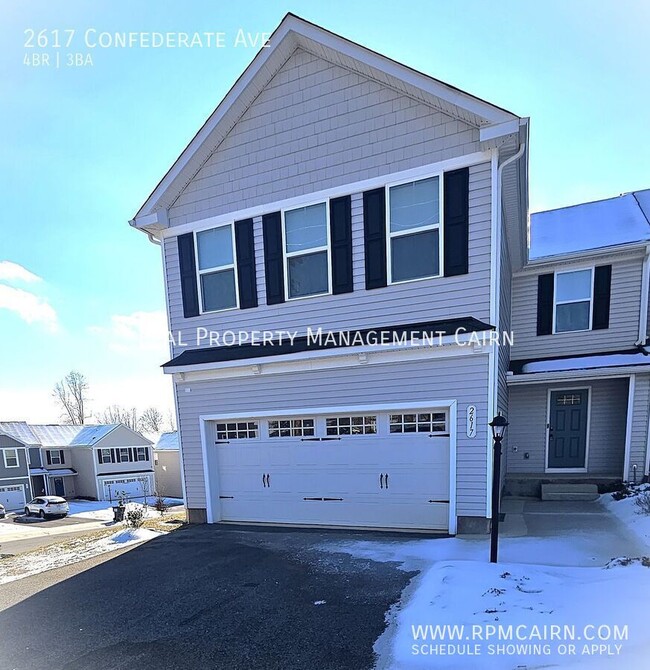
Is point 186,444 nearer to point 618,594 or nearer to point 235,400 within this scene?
point 235,400

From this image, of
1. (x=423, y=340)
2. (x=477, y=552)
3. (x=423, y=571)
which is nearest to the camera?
(x=423, y=571)

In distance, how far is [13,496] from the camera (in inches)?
1073

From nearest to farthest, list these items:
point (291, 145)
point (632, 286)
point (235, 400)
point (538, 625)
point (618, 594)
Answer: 1. point (538, 625)
2. point (618, 594)
3. point (291, 145)
4. point (235, 400)
5. point (632, 286)

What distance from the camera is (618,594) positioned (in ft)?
9.62

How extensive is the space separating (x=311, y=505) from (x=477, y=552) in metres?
2.86

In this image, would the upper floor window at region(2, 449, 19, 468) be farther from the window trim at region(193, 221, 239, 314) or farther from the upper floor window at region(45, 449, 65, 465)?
the window trim at region(193, 221, 239, 314)

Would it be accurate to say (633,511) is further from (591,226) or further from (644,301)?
(591,226)

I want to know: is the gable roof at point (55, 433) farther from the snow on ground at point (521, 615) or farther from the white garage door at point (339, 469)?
the snow on ground at point (521, 615)

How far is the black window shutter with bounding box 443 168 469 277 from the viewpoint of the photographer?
526 cm

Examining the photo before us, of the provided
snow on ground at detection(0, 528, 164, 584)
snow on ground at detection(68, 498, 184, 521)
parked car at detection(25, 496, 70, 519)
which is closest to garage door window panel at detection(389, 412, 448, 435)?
snow on ground at detection(0, 528, 164, 584)

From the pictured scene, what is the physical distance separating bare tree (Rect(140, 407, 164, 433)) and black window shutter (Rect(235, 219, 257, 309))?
7253 centimetres

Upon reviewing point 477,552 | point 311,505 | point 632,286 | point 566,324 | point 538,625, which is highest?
point 632,286

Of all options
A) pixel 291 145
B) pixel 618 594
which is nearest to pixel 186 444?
pixel 291 145

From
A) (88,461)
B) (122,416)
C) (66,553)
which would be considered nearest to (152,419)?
(122,416)
